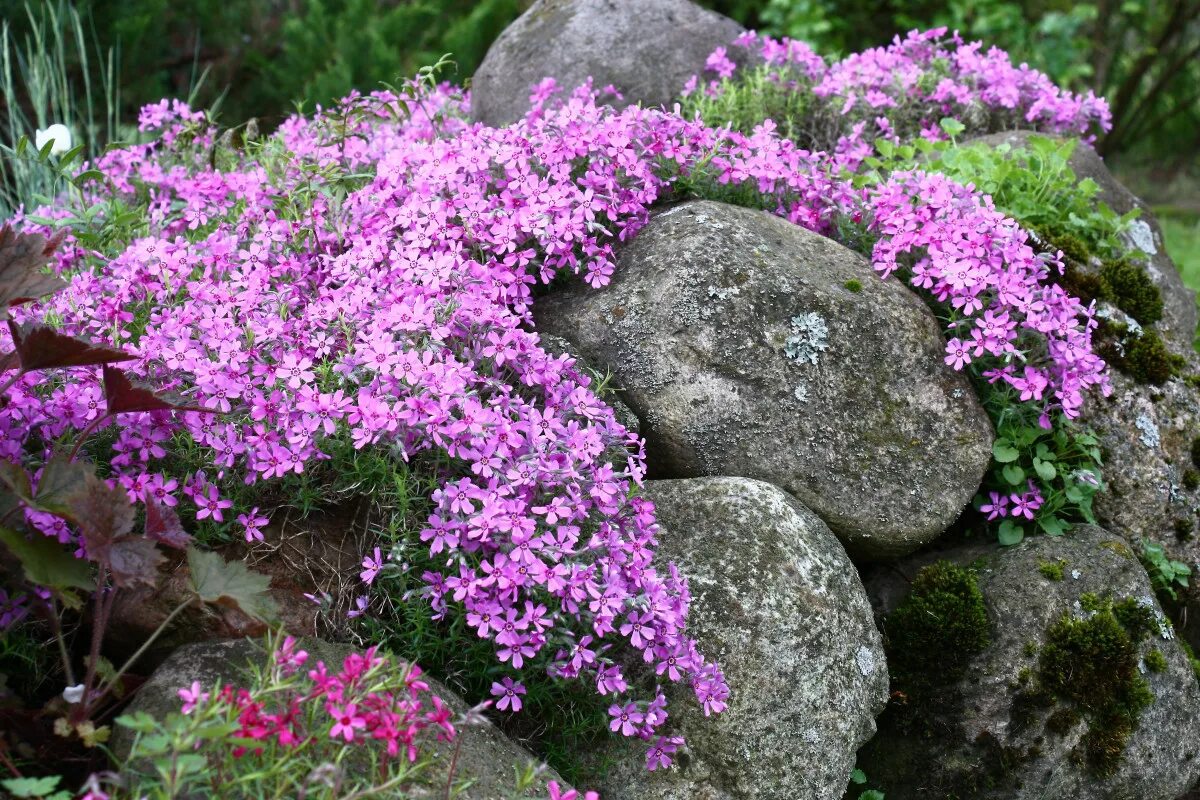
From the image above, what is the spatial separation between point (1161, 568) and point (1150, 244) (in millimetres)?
1562

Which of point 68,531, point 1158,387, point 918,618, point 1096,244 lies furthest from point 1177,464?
point 68,531

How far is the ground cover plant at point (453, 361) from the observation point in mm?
2357

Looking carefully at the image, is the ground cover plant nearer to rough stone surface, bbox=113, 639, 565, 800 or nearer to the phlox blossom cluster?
rough stone surface, bbox=113, 639, 565, 800

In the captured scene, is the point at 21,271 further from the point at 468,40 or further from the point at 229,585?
the point at 468,40

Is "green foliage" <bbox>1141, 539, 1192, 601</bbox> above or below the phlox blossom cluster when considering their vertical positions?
below

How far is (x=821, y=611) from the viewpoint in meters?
2.72

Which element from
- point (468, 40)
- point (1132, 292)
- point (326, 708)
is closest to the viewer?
point (326, 708)

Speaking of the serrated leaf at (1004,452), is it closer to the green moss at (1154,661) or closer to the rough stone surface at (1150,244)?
the green moss at (1154,661)

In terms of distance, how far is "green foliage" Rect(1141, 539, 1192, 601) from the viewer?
11.2ft

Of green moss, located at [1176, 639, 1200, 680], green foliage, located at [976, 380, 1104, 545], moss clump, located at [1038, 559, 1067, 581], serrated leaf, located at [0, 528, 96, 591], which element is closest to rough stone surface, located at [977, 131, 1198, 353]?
green foliage, located at [976, 380, 1104, 545]

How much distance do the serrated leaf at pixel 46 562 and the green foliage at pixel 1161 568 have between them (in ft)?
10.1

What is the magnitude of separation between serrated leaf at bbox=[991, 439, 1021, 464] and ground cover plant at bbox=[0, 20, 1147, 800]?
0.04 ft

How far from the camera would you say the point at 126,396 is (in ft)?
7.04

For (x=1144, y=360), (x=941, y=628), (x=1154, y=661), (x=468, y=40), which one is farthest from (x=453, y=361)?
(x=468, y=40)
